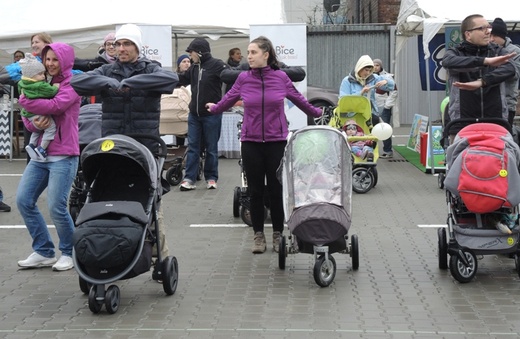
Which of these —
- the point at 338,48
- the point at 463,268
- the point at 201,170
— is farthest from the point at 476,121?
the point at 338,48

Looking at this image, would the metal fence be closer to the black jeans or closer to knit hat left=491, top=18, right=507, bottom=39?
knit hat left=491, top=18, right=507, bottom=39

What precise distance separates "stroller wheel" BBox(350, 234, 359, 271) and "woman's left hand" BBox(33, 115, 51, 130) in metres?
2.72

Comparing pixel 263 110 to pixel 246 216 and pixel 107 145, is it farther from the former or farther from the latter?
pixel 246 216

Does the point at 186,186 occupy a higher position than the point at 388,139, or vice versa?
the point at 388,139

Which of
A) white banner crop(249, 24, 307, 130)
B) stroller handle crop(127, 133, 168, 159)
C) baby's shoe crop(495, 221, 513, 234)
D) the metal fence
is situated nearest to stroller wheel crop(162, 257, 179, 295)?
stroller handle crop(127, 133, 168, 159)

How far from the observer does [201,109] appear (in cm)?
1361

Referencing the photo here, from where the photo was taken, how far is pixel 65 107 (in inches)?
322

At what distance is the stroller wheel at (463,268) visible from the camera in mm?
7934

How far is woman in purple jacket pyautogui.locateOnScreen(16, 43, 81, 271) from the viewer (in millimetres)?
8188

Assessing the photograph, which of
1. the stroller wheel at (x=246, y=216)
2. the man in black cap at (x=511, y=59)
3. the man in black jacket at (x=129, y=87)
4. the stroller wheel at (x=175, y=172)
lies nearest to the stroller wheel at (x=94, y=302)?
the man in black jacket at (x=129, y=87)

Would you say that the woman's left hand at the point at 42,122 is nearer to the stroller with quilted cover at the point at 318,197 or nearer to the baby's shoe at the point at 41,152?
the baby's shoe at the point at 41,152

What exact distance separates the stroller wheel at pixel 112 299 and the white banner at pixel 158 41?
33.5ft

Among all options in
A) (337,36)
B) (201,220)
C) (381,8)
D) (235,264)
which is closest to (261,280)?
(235,264)

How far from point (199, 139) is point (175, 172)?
83 centimetres
